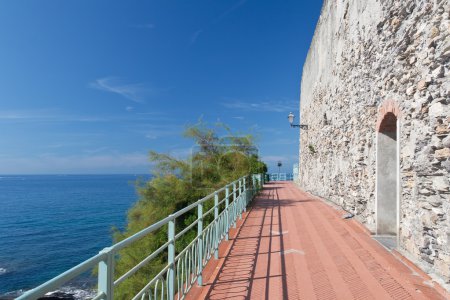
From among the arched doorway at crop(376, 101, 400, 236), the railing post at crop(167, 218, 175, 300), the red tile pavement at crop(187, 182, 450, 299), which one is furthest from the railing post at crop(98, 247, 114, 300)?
the arched doorway at crop(376, 101, 400, 236)

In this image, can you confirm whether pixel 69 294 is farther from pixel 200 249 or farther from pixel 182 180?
pixel 200 249

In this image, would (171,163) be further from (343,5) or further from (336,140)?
(343,5)

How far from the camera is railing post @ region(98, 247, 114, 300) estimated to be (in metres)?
1.69

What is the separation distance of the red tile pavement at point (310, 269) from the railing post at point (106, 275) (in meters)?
1.93

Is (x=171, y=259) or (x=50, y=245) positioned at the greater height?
(x=171, y=259)

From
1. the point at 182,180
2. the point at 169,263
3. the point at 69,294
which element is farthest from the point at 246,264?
the point at 69,294

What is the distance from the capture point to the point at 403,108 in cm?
454

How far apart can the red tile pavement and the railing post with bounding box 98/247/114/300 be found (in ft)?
6.34

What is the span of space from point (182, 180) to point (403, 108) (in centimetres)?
831

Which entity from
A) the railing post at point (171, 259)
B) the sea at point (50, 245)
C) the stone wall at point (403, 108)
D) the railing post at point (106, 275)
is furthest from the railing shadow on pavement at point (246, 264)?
the sea at point (50, 245)

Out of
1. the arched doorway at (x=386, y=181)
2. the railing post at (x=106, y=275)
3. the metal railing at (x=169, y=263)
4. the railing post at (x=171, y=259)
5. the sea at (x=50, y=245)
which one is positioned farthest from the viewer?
the sea at (x=50, y=245)

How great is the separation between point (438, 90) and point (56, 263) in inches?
1006

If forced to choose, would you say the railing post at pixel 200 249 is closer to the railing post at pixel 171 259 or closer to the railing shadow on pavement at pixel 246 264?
the railing shadow on pavement at pixel 246 264

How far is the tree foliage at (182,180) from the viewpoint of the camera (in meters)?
11.1
